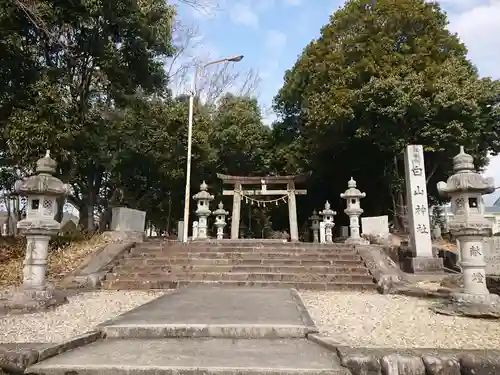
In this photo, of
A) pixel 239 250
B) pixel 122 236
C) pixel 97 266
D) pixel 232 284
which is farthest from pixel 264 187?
pixel 97 266

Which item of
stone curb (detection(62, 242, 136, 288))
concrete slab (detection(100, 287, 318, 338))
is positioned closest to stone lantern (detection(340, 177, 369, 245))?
concrete slab (detection(100, 287, 318, 338))

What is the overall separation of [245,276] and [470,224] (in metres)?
5.47

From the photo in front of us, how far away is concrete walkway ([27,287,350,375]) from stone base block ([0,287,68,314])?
1.82 metres

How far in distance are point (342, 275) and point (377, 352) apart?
20.9 feet

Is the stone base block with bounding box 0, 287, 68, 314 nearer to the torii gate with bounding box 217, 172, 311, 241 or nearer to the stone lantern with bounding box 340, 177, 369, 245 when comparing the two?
the stone lantern with bounding box 340, 177, 369, 245

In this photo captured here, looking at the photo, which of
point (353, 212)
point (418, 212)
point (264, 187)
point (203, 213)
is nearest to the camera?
point (418, 212)

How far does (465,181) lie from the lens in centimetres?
585

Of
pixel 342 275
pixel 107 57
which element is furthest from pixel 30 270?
pixel 107 57

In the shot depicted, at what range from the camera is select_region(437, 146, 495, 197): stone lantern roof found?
19.1 ft

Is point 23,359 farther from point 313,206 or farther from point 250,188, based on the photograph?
point 313,206

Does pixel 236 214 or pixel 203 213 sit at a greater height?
pixel 236 214

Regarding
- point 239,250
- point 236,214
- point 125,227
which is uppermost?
point 236,214

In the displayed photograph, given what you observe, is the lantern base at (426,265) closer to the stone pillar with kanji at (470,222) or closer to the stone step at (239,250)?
the stone step at (239,250)

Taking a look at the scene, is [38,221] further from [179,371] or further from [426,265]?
[426,265]
